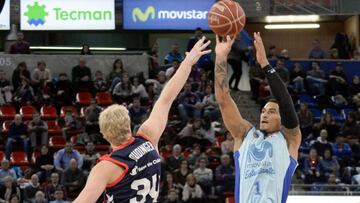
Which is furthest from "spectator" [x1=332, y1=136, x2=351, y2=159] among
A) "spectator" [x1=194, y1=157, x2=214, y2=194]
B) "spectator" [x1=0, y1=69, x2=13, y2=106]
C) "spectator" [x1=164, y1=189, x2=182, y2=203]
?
"spectator" [x1=0, y1=69, x2=13, y2=106]

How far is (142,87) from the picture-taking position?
21266 mm

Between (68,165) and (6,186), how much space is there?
1.54 m

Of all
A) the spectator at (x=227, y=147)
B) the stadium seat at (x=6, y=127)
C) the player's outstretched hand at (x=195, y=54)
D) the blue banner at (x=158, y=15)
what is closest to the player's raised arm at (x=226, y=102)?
the player's outstretched hand at (x=195, y=54)

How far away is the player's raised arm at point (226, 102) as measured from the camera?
21.9 feet

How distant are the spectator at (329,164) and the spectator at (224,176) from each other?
6.42ft

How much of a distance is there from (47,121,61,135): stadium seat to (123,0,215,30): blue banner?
209 inches

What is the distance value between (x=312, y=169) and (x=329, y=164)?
A: 514 millimetres

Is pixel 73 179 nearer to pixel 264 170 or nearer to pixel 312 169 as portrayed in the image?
pixel 312 169

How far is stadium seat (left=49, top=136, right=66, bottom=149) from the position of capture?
19906 mm

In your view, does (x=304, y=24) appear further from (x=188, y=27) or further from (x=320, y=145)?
(x=320, y=145)

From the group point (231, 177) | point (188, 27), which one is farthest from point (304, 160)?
point (188, 27)

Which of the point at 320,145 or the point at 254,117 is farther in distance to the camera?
the point at 254,117

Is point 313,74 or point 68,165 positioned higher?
point 313,74

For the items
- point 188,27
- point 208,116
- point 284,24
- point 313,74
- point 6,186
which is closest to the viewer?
point 6,186
